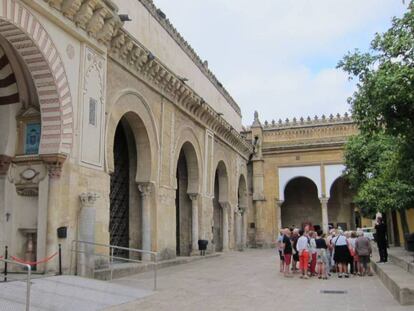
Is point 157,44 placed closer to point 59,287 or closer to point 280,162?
point 59,287

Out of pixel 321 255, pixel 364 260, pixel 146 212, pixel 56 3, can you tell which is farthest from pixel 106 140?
pixel 364 260

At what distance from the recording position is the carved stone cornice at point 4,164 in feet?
32.0

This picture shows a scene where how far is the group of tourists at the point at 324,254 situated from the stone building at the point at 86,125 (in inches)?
161

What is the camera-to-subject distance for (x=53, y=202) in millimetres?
9477

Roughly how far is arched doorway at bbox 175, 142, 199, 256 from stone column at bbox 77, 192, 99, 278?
8.60 meters

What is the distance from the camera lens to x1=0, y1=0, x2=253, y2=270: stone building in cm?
956

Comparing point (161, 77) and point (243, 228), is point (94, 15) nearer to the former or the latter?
point (161, 77)

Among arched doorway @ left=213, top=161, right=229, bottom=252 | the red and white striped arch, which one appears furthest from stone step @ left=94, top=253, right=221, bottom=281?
arched doorway @ left=213, top=161, right=229, bottom=252

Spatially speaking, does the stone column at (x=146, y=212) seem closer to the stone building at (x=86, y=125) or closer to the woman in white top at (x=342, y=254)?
the stone building at (x=86, y=125)

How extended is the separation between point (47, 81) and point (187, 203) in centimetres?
1069

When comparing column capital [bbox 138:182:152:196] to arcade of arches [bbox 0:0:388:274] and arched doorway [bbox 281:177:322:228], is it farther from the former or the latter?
arched doorway [bbox 281:177:322:228]

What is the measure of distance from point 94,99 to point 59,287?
15.4 ft

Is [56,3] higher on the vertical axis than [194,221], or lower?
higher

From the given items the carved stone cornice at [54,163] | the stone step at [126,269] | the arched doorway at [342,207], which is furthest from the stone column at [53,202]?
the arched doorway at [342,207]
